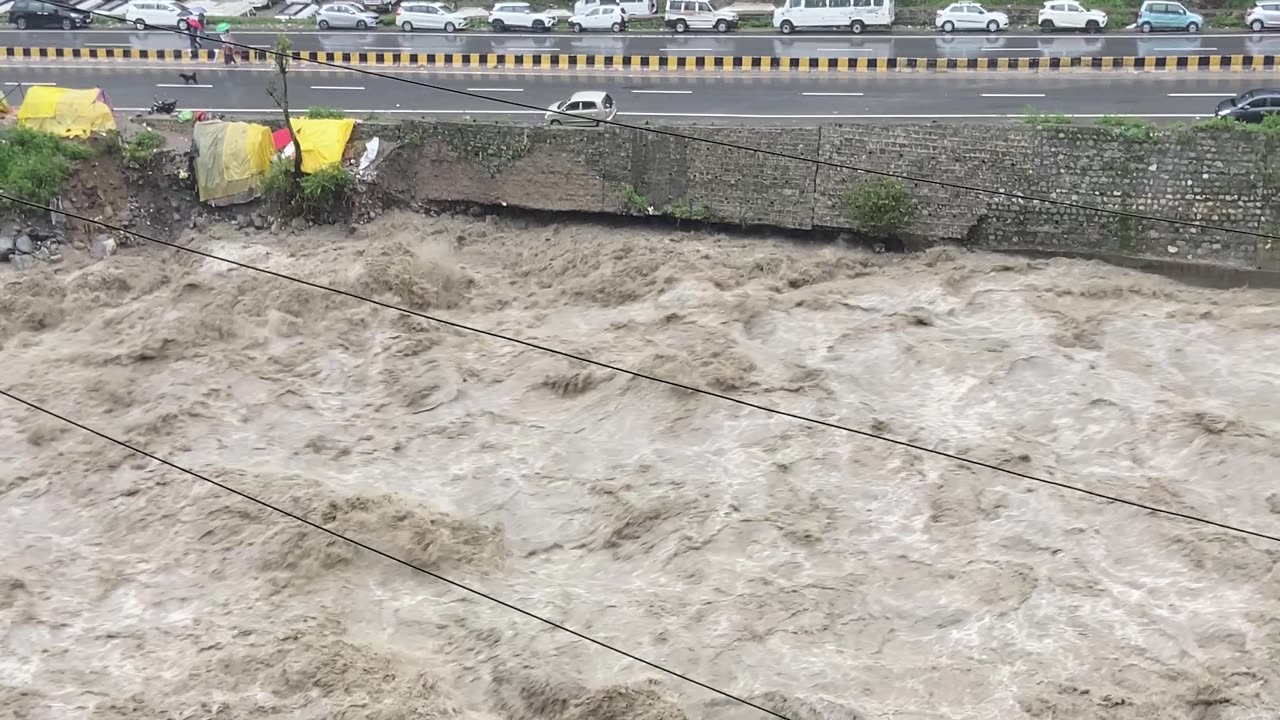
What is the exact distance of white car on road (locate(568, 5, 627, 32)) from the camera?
35781mm

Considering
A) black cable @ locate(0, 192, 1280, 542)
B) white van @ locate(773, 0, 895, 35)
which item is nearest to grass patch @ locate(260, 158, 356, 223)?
black cable @ locate(0, 192, 1280, 542)

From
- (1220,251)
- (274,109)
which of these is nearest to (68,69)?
(274,109)

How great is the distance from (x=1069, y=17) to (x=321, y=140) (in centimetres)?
2048

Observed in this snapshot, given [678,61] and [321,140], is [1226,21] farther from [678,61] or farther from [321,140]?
[321,140]

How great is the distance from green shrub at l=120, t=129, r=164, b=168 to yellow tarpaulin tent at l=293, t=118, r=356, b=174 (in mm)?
3079

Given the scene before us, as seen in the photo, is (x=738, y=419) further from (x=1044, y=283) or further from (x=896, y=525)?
(x=1044, y=283)

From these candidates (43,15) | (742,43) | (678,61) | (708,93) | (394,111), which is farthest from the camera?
(43,15)

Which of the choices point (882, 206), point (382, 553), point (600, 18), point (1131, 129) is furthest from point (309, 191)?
point (1131, 129)

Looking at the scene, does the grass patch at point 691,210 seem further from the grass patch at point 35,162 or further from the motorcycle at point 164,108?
the grass patch at point 35,162

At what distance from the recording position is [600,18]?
35812 mm

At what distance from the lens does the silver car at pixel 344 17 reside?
36.5 m

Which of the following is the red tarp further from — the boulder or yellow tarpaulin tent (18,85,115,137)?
the boulder

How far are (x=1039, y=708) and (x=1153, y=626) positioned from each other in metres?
2.40

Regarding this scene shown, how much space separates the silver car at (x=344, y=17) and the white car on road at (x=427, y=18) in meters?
0.93
